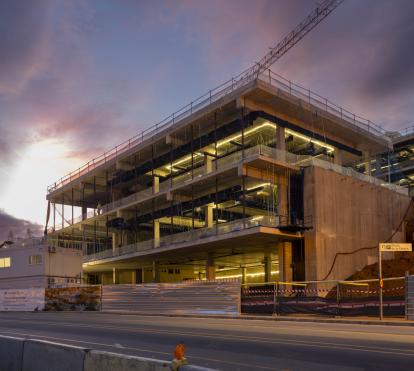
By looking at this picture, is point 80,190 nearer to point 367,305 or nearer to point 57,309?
point 57,309

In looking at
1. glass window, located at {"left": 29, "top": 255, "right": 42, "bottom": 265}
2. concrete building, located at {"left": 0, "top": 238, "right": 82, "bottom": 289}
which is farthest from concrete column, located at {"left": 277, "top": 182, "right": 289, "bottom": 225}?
glass window, located at {"left": 29, "top": 255, "right": 42, "bottom": 265}

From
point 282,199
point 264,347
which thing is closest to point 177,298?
point 282,199

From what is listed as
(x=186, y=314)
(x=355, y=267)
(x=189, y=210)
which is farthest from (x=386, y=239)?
(x=186, y=314)

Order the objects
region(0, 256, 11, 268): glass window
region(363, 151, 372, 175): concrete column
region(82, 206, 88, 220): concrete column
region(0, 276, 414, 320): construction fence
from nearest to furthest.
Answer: region(0, 276, 414, 320): construction fence, region(0, 256, 11, 268): glass window, region(363, 151, 372, 175): concrete column, region(82, 206, 88, 220): concrete column

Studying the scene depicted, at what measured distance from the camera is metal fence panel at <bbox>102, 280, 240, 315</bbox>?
3106 centimetres

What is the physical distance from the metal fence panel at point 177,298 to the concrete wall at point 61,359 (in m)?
22.7

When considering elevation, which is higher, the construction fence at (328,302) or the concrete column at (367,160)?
the concrete column at (367,160)

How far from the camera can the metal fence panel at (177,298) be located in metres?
31.1

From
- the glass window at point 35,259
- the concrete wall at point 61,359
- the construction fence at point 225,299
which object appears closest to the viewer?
the concrete wall at point 61,359

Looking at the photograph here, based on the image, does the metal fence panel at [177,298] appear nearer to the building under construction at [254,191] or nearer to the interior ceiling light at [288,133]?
the building under construction at [254,191]

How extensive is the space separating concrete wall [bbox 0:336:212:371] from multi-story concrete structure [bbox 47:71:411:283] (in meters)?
32.6

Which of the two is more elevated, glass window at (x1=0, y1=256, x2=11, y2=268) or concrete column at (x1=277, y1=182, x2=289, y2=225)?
concrete column at (x1=277, y1=182, x2=289, y2=225)

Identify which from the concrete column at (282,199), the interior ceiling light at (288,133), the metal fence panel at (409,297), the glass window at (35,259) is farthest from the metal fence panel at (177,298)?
the interior ceiling light at (288,133)

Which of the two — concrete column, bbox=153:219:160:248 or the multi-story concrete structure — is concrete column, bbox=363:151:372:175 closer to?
the multi-story concrete structure
